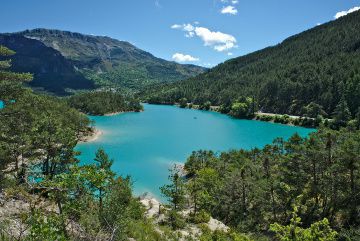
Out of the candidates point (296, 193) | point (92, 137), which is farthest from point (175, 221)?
point (92, 137)

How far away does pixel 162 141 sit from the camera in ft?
400

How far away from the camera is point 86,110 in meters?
200

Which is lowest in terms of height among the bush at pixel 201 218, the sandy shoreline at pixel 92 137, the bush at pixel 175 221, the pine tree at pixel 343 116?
the sandy shoreline at pixel 92 137

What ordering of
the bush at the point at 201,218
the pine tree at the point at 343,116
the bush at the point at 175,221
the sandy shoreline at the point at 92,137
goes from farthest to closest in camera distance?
the pine tree at the point at 343,116 < the sandy shoreline at the point at 92,137 < the bush at the point at 201,218 < the bush at the point at 175,221

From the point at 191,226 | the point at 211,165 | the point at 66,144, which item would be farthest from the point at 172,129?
the point at 191,226

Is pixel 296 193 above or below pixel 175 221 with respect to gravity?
above

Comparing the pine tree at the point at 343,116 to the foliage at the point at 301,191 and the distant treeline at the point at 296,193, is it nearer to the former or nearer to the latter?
the distant treeline at the point at 296,193

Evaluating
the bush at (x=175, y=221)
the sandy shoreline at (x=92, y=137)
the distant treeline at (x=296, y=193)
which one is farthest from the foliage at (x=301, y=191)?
the sandy shoreline at (x=92, y=137)

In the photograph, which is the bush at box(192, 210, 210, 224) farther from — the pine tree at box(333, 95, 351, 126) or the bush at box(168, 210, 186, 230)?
the pine tree at box(333, 95, 351, 126)

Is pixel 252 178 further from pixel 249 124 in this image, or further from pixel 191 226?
pixel 249 124

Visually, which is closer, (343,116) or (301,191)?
(301,191)

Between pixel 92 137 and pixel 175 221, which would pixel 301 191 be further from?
pixel 92 137

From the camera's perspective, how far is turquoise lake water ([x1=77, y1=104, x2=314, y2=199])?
267 feet

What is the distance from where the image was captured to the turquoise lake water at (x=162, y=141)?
81.4 m
